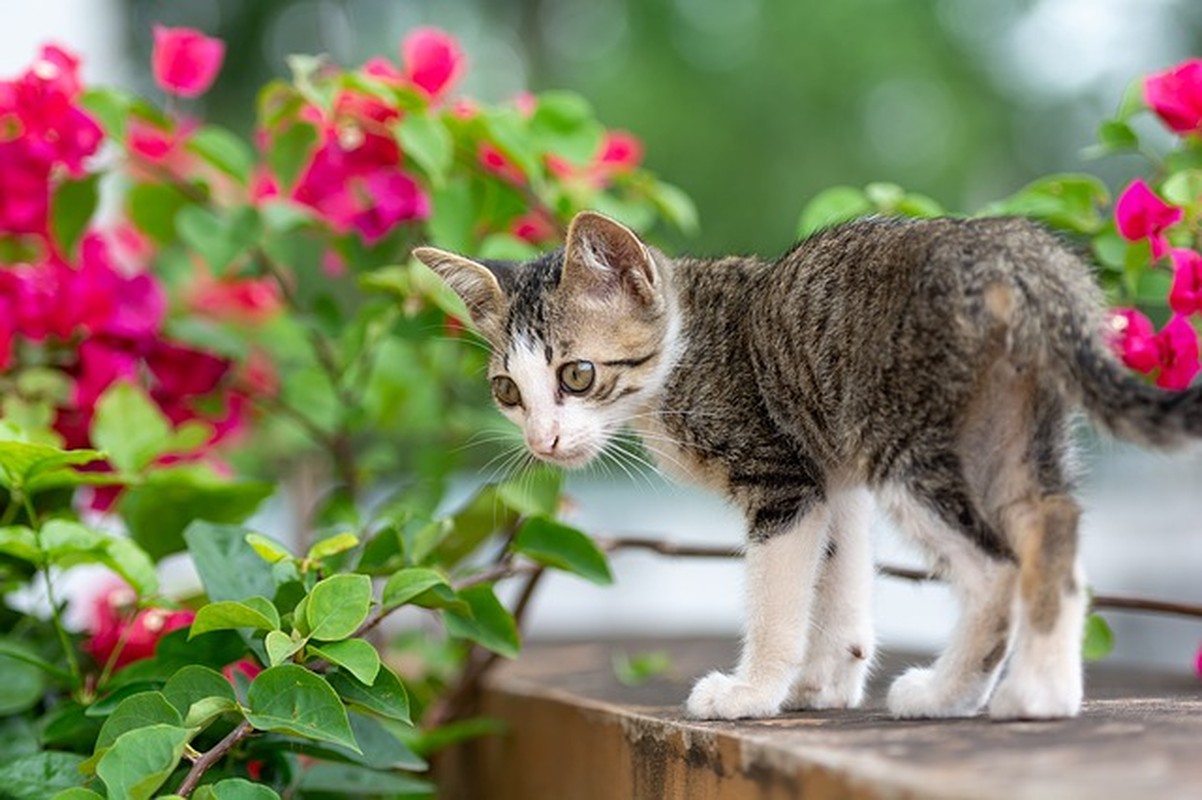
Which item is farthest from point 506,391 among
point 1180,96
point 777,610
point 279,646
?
point 1180,96

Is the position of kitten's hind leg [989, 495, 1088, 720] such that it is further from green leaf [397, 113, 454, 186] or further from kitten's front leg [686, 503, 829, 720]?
green leaf [397, 113, 454, 186]

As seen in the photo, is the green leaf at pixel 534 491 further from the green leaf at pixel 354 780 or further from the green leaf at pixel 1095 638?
the green leaf at pixel 1095 638

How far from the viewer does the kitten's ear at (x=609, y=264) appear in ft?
5.96

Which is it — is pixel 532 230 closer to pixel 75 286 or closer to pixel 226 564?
pixel 75 286

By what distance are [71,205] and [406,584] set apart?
1019mm

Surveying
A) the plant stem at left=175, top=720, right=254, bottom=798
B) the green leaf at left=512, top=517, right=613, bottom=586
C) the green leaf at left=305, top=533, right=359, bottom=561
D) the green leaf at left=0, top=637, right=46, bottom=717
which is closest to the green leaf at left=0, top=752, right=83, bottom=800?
the green leaf at left=0, top=637, right=46, bottom=717

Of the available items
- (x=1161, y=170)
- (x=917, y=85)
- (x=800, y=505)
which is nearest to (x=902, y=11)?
(x=917, y=85)

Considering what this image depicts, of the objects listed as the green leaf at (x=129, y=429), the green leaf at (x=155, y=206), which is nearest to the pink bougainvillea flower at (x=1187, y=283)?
the green leaf at (x=129, y=429)

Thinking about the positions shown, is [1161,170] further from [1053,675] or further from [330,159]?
[330,159]

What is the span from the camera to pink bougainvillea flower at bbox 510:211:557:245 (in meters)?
2.58

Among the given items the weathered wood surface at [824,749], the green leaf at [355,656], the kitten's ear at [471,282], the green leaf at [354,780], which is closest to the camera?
the weathered wood surface at [824,749]

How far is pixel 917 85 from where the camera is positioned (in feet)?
32.8

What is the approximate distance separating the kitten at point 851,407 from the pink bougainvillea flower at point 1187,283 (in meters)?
0.26

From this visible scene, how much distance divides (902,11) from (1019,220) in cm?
885
